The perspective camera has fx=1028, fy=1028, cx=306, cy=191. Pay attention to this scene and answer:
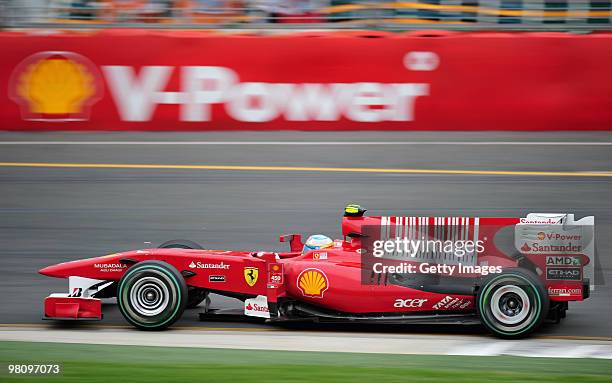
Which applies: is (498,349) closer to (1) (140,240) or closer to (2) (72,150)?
(1) (140,240)

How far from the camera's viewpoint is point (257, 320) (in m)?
8.70

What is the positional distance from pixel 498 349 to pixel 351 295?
1.24 m

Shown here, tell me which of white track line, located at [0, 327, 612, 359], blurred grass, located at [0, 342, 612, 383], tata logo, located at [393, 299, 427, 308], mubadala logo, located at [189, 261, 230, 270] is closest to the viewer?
blurred grass, located at [0, 342, 612, 383]

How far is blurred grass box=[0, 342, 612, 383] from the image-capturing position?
6.41 meters

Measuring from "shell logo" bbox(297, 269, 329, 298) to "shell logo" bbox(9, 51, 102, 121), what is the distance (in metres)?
8.29

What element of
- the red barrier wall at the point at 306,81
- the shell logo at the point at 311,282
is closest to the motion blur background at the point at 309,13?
the red barrier wall at the point at 306,81

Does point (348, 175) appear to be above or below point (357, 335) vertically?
above

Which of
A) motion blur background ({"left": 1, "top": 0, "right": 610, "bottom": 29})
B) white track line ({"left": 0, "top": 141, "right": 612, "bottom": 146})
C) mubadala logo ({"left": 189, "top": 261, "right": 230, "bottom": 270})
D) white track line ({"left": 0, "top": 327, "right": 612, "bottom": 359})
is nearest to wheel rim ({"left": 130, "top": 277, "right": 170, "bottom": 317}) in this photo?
white track line ({"left": 0, "top": 327, "right": 612, "bottom": 359})

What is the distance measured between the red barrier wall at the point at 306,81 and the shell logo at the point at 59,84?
0.02 m

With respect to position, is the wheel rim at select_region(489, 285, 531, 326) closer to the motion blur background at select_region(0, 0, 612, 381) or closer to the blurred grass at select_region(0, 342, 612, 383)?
the blurred grass at select_region(0, 342, 612, 383)

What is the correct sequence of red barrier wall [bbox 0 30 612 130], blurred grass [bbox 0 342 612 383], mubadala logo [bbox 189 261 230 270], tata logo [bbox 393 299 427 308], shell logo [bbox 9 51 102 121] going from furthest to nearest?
shell logo [bbox 9 51 102 121], red barrier wall [bbox 0 30 612 130], mubadala logo [bbox 189 261 230 270], tata logo [bbox 393 299 427 308], blurred grass [bbox 0 342 612 383]

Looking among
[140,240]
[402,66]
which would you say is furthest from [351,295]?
[402,66]

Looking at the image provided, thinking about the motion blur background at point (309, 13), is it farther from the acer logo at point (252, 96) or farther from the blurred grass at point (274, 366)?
the blurred grass at point (274, 366)

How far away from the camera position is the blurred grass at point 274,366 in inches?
252
